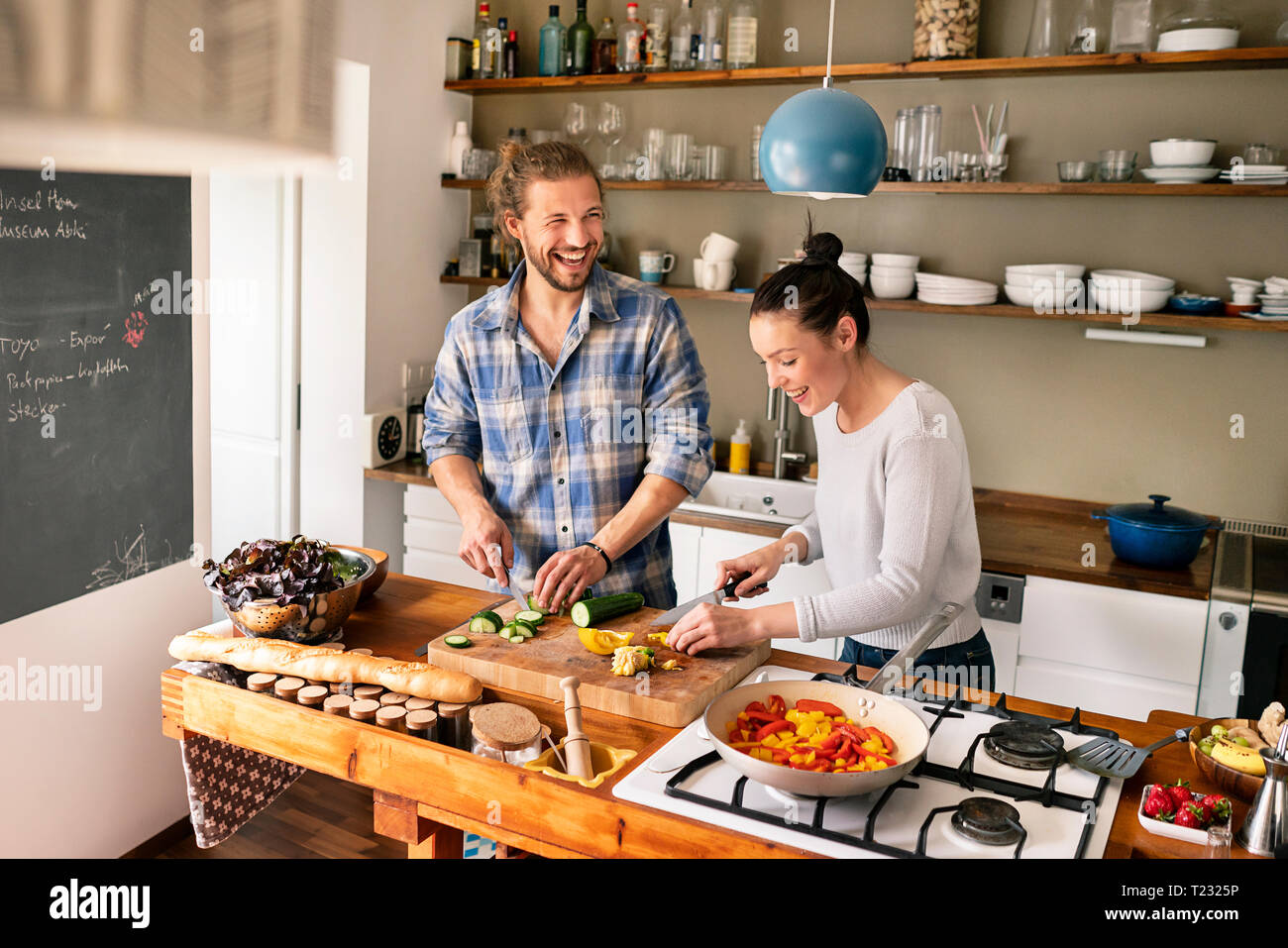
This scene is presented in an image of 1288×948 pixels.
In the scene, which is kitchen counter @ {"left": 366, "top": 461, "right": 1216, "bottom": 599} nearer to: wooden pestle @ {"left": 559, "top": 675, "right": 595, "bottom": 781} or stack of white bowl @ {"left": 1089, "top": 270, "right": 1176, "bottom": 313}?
stack of white bowl @ {"left": 1089, "top": 270, "right": 1176, "bottom": 313}

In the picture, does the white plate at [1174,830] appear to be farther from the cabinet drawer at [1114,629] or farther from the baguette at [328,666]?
the cabinet drawer at [1114,629]

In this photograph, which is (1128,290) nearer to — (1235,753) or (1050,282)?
(1050,282)

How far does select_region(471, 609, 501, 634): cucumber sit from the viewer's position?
196 centimetres

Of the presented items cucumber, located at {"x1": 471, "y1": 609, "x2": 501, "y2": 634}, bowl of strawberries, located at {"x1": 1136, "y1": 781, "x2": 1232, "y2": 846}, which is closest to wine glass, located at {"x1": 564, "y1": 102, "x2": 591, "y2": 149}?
cucumber, located at {"x1": 471, "y1": 609, "x2": 501, "y2": 634}

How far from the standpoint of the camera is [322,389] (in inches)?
154

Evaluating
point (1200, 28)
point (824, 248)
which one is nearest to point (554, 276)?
point (824, 248)

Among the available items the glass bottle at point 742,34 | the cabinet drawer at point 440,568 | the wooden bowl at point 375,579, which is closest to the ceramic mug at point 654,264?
the glass bottle at point 742,34

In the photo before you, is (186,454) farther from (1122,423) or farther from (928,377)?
(1122,423)

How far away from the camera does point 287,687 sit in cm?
178

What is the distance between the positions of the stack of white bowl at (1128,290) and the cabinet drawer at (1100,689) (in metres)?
1.00

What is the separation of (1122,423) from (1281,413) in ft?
1.47

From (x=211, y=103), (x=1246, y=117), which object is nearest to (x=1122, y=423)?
(x=1246, y=117)

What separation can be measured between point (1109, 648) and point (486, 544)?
6.00ft

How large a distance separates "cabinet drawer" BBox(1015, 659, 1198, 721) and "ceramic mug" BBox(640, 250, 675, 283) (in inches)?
70.9
